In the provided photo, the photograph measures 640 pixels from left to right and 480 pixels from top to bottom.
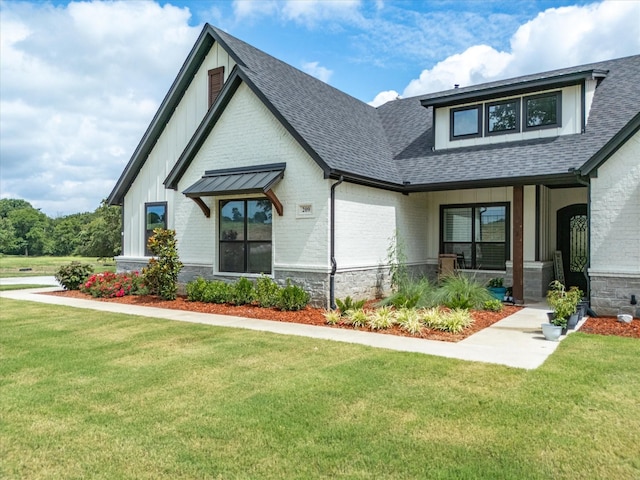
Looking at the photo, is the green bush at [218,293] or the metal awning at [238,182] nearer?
the metal awning at [238,182]

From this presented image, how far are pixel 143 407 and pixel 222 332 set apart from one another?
3.94 m

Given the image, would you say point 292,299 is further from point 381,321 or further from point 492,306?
point 492,306

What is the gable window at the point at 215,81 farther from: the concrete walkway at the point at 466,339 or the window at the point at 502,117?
the window at the point at 502,117

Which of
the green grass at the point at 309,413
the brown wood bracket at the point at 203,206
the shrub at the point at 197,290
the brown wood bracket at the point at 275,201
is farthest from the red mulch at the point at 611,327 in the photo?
the brown wood bracket at the point at 203,206

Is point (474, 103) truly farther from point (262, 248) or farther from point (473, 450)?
point (473, 450)

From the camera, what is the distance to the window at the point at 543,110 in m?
13.0

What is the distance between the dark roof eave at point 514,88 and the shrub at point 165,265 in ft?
30.6

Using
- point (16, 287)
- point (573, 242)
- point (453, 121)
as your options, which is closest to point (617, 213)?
point (573, 242)

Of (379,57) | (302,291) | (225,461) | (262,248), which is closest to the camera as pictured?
(225,461)

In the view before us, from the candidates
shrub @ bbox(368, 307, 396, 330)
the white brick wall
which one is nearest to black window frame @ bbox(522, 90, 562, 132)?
the white brick wall

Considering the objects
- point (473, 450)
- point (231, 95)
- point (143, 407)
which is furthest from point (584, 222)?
point (143, 407)

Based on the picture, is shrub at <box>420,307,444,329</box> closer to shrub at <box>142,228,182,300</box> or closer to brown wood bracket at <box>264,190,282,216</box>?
brown wood bracket at <box>264,190,282,216</box>

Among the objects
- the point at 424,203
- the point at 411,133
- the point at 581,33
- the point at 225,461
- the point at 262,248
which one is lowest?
the point at 225,461

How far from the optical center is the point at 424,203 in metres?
15.3
